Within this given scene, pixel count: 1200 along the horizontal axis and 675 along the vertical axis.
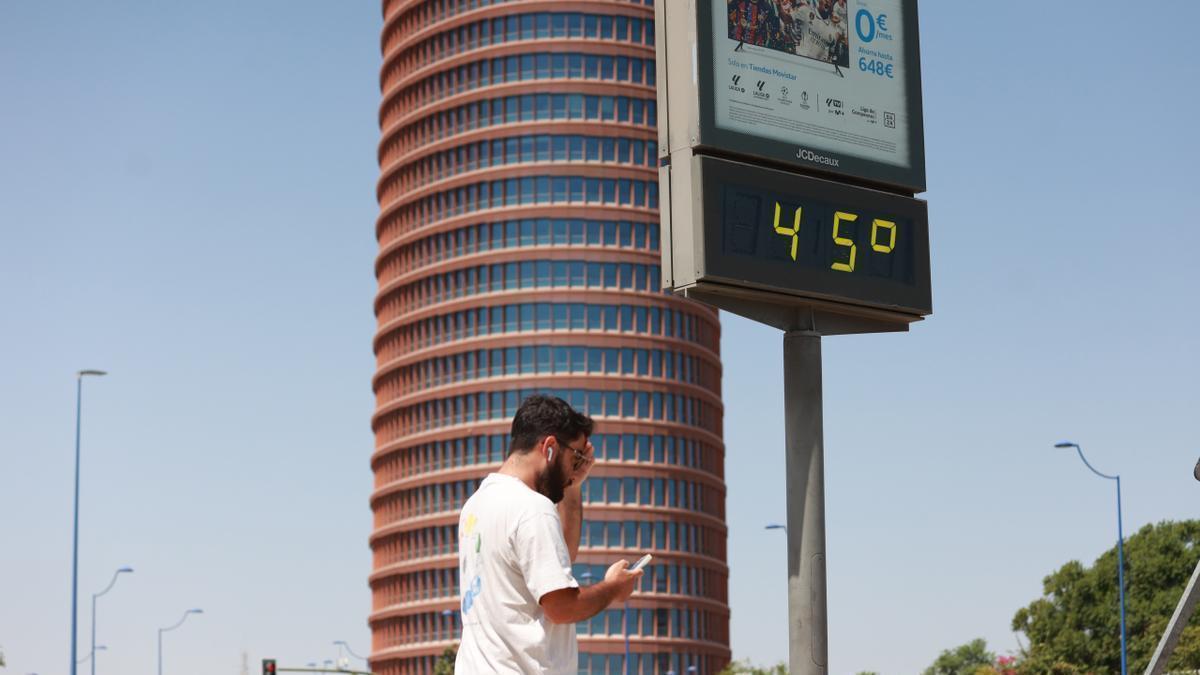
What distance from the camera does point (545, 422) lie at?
7457 mm

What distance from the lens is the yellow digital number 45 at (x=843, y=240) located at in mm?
13507

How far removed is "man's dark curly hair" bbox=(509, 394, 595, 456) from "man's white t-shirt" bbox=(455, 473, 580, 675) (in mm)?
183

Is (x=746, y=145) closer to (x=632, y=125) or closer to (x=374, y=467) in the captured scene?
(x=632, y=125)

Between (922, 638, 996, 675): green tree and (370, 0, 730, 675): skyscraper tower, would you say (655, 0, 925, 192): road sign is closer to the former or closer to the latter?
(370, 0, 730, 675): skyscraper tower

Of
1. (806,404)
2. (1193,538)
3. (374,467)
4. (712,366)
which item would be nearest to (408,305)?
(374,467)

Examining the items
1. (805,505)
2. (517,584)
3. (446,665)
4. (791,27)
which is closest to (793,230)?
(791,27)

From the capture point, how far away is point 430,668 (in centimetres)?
13025

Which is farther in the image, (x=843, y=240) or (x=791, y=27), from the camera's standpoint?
(x=843, y=240)

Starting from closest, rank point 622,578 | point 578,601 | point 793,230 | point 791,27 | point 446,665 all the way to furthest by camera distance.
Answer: point 578,601
point 622,578
point 793,230
point 791,27
point 446,665

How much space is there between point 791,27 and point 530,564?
7.14 metres

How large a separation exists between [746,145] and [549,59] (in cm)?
11887

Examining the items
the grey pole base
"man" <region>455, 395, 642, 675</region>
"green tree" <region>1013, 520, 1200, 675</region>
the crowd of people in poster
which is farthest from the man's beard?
"green tree" <region>1013, 520, 1200, 675</region>

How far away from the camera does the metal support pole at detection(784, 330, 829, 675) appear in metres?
13.0

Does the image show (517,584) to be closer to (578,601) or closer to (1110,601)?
(578,601)
